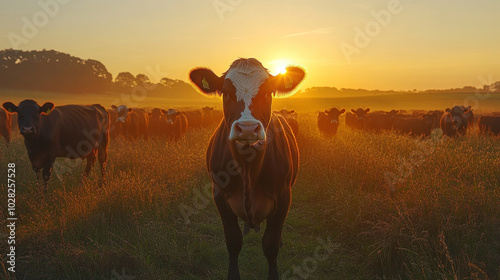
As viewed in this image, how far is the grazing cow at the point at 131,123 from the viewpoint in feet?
46.6

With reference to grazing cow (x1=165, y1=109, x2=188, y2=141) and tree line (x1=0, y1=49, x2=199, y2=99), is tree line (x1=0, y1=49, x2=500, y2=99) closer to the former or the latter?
tree line (x1=0, y1=49, x2=199, y2=99)

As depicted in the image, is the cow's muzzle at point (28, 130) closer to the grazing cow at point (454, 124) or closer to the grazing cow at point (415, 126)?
the grazing cow at point (415, 126)

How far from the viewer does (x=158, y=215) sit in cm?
509

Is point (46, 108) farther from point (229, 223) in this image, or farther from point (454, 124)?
point (454, 124)

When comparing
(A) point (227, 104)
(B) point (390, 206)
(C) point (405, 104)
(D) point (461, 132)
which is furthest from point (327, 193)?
(C) point (405, 104)

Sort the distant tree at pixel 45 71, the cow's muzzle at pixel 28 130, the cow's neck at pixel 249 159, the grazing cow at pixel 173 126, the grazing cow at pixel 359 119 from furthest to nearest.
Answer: the distant tree at pixel 45 71
the grazing cow at pixel 359 119
the grazing cow at pixel 173 126
the cow's muzzle at pixel 28 130
the cow's neck at pixel 249 159

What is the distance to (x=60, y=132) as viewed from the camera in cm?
703

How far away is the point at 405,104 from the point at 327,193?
85397mm

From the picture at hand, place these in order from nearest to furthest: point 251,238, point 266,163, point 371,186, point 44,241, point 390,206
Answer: point 266,163
point 44,241
point 390,206
point 251,238
point 371,186

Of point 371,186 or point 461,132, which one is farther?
point 461,132

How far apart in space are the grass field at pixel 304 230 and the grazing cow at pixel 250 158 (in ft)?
3.15

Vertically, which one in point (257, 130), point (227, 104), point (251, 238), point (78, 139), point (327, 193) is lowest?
point (251, 238)

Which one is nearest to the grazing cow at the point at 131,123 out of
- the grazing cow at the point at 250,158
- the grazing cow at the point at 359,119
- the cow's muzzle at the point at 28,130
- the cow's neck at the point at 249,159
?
the cow's muzzle at the point at 28,130

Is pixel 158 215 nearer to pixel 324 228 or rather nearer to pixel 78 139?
pixel 324 228
